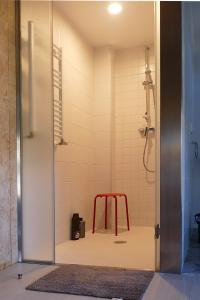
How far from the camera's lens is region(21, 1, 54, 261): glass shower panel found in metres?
2.72

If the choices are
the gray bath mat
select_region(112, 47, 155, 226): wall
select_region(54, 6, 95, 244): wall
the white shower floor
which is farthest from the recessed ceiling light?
the gray bath mat

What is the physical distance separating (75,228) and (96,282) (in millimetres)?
1613

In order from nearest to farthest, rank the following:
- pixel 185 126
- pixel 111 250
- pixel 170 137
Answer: pixel 170 137 < pixel 185 126 < pixel 111 250

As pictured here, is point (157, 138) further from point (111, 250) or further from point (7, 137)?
point (111, 250)

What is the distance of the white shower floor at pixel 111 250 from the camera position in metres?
2.71

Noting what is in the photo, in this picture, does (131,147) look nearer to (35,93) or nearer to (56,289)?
(35,93)

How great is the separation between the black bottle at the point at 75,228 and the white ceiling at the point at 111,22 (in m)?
2.18

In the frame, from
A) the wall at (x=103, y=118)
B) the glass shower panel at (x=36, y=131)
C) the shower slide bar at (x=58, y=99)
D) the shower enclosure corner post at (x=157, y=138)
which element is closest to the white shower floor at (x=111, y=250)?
the shower enclosure corner post at (x=157, y=138)

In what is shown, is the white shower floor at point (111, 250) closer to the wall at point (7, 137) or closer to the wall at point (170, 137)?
the wall at point (170, 137)

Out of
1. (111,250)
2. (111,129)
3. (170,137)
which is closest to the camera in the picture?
(170,137)

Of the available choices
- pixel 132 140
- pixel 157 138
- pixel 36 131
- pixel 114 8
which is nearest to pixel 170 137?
pixel 157 138

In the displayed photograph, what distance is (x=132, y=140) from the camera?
4.68 meters

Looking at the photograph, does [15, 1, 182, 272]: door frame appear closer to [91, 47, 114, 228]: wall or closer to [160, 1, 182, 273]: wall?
[160, 1, 182, 273]: wall

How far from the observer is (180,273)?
2344 mm
